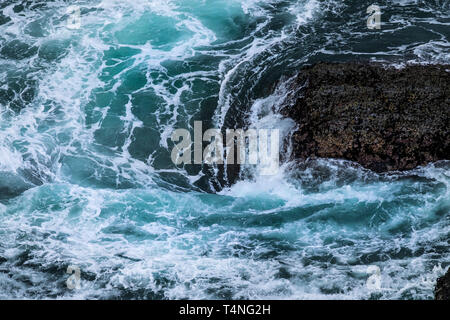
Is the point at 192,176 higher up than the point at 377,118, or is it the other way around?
the point at 377,118

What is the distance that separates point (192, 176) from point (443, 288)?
259 inches

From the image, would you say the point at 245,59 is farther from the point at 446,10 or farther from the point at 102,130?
the point at 446,10

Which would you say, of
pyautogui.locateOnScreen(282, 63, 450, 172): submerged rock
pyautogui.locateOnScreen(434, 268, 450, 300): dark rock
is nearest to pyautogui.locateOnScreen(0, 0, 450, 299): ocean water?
pyautogui.locateOnScreen(434, 268, 450, 300): dark rock

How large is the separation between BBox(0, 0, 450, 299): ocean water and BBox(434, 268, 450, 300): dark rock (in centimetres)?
16

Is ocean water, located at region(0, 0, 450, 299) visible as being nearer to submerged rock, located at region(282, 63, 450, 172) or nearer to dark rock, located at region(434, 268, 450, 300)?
dark rock, located at region(434, 268, 450, 300)

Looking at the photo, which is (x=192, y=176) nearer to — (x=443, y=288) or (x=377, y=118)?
(x=377, y=118)

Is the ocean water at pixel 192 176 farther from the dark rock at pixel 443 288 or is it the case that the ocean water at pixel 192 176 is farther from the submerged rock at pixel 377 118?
the submerged rock at pixel 377 118

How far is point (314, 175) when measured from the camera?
509 inches

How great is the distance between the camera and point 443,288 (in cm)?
1034

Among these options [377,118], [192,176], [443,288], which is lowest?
[443,288]

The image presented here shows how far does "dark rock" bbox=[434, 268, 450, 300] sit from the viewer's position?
10195 mm

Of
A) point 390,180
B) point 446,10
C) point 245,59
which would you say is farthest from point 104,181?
point 446,10

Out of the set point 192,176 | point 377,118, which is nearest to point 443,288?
point 377,118

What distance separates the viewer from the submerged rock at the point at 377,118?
12.7 metres
